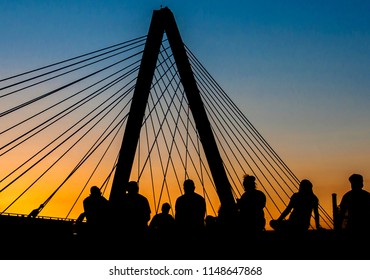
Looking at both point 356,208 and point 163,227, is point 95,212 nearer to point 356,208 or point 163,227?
point 163,227

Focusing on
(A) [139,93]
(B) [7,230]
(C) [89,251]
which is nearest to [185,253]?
(C) [89,251]

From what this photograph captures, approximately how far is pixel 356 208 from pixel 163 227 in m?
3.12

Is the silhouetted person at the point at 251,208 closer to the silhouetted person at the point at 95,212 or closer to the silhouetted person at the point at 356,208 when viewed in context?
the silhouetted person at the point at 356,208

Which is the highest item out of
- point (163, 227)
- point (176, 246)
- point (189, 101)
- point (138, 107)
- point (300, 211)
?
point (189, 101)

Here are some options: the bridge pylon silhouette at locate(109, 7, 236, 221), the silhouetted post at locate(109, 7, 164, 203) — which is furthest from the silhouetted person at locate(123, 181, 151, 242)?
the bridge pylon silhouette at locate(109, 7, 236, 221)

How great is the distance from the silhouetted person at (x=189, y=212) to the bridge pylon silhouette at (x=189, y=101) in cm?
214

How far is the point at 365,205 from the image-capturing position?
804cm

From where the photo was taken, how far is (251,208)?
8.63 m

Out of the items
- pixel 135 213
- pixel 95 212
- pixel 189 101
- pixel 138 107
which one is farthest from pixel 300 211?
pixel 189 101

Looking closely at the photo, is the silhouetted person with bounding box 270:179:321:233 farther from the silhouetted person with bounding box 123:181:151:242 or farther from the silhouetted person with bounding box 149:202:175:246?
the silhouetted person with bounding box 123:181:151:242

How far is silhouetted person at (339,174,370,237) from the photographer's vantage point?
317 inches

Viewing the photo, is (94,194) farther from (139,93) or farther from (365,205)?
(365,205)

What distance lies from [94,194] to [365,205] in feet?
14.0

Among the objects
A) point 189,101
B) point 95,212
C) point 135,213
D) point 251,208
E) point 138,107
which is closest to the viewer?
point 135,213
